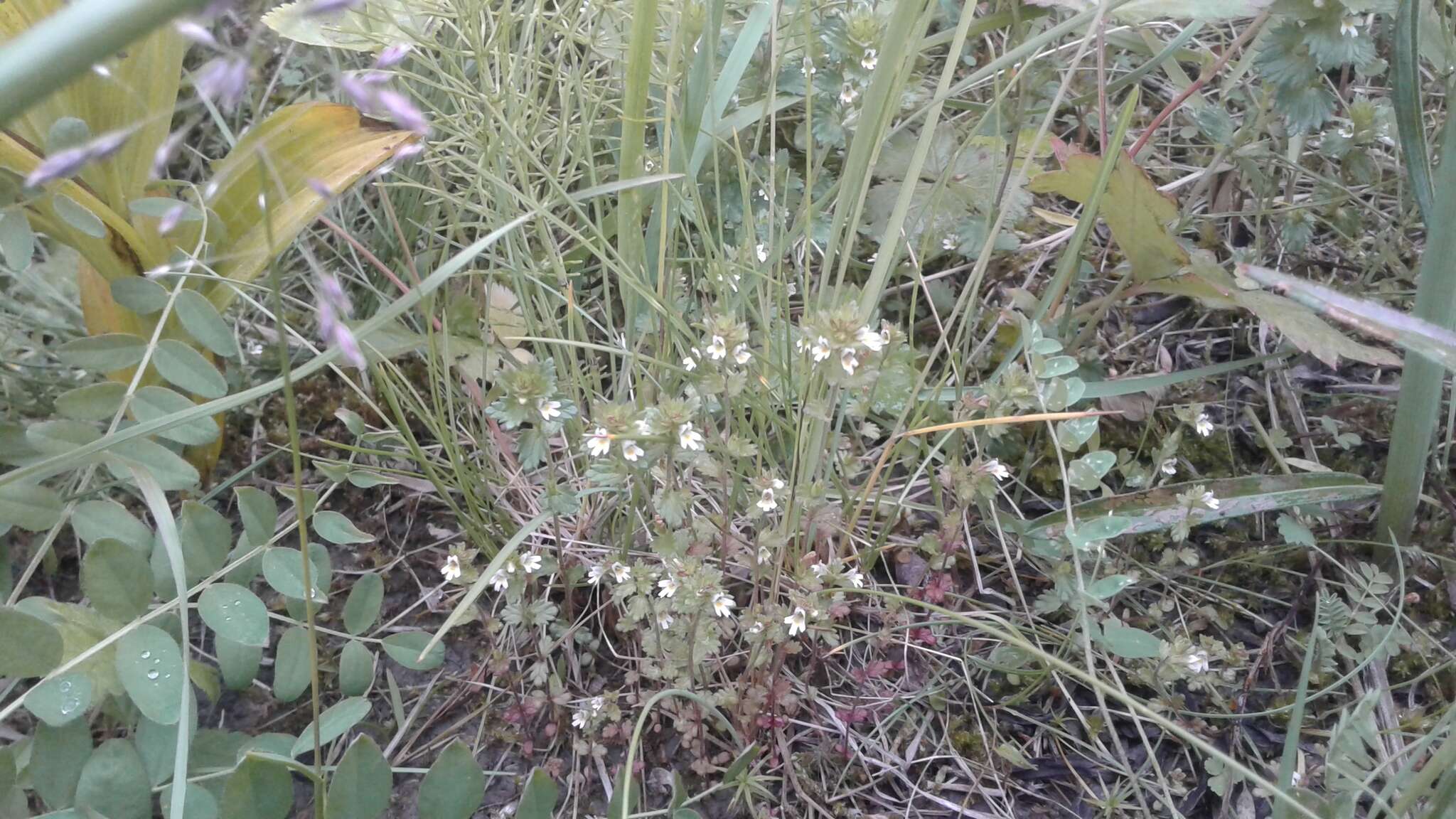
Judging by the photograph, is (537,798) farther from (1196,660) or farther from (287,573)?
(1196,660)

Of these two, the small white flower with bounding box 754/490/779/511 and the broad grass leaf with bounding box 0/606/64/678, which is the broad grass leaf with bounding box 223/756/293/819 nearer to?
the broad grass leaf with bounding box 0/606/64/678

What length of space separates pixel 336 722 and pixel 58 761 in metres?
0.23

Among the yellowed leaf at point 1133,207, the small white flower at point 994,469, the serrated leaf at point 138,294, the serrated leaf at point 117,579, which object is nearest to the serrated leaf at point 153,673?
the serrated leaf at point 117,579

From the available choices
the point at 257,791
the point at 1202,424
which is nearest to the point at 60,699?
the point at 257,791

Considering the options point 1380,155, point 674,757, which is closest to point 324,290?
point 674,757

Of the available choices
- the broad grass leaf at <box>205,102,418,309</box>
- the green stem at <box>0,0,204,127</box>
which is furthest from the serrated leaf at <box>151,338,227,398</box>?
the green stem at <box>0,0,204,127</box>

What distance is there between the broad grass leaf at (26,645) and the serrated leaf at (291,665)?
0.63 feet

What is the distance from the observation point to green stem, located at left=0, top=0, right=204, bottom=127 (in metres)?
0.28

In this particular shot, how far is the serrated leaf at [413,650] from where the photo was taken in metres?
0.95

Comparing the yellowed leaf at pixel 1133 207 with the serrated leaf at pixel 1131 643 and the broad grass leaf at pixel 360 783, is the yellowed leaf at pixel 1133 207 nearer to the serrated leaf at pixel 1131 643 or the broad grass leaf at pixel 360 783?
the serrated leaf at pixel 1131 643

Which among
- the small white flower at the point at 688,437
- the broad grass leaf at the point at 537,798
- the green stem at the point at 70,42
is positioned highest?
the green stem at the point at 70,42

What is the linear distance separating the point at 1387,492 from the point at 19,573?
5.88 ft

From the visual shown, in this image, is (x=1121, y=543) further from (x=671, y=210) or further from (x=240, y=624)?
(x=240, y=624)

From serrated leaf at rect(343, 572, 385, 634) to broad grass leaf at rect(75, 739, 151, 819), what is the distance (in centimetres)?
23
